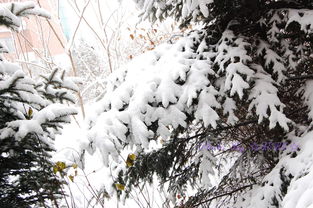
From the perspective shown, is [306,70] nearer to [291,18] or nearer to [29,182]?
[291,18]

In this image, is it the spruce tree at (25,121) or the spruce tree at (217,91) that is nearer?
the spruce tree at (217,91)

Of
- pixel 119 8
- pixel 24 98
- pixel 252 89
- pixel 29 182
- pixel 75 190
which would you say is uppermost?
pixel 119 8

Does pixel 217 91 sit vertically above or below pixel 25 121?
below

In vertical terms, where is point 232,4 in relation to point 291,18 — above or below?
above

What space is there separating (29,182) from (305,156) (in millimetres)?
2327

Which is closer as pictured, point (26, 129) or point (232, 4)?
point (26, 129)

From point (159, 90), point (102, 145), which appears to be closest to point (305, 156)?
point (159, 90)

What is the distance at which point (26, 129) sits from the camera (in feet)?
6.76

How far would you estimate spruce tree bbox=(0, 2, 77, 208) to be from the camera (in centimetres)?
215

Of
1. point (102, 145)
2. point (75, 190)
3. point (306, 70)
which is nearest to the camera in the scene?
point (102, 145)

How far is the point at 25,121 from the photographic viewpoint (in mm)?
2133

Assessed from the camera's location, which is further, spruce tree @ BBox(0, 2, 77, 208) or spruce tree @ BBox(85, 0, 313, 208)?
spruce tree @ BBox(0, 2, 77, 208)

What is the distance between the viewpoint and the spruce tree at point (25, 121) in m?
2.15

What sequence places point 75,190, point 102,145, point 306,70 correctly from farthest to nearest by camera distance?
point 75,190 < point 306,70 < point 102,145
